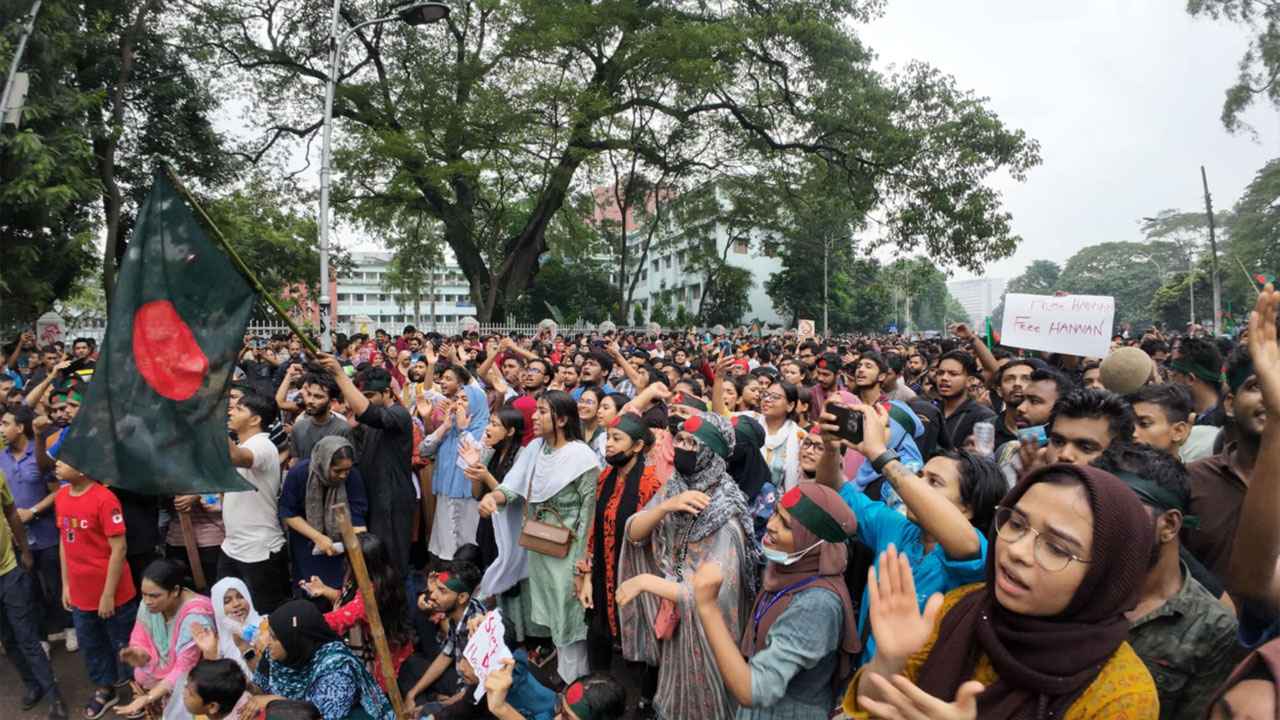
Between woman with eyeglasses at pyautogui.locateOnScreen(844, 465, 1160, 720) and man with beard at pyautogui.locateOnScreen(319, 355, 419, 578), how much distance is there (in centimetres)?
381

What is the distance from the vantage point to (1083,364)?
22.6 ft

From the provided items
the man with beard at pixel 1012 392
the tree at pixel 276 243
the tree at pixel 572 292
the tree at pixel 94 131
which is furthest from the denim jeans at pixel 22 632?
the tree at pixel 572 292

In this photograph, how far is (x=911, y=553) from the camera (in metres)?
2.55

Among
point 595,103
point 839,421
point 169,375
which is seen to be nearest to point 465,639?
point 169,375

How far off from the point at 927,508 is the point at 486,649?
2.12m

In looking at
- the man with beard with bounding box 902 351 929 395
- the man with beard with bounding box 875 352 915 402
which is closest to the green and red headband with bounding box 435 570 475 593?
the man with beard with bounding box 875 352 915 402

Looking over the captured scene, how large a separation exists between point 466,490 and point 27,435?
9.43 ft

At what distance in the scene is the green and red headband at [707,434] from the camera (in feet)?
10.2

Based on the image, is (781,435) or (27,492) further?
(781,435)

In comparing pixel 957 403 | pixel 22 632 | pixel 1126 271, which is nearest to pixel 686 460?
pixel 957 403

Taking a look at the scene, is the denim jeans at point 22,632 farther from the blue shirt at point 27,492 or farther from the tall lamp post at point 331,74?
the tall lamp post at point 331,74

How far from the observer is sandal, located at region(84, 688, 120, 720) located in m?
4.01

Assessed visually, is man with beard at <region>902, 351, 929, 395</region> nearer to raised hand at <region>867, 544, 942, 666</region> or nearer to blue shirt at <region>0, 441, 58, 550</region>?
raised hand at <region>867, 544, 942, 666</region>

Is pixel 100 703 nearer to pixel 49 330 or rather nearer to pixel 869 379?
pixel 869 379
